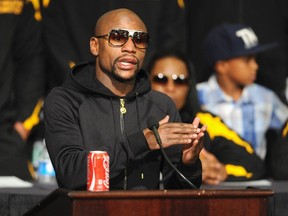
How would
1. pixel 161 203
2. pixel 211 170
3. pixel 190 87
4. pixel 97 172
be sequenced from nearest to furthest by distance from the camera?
1. pixel 161 203
2. pixel 97 172
3. pixel 211 170
4. pixel 190 87

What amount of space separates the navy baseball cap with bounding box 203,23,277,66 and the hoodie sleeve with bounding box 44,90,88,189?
310 centimetres

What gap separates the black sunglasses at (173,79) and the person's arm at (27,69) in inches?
38.7

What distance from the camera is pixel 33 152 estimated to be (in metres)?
6.80

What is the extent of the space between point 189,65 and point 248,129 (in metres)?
→ 0.85

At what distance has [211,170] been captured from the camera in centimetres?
590

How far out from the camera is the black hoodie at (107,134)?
399cm

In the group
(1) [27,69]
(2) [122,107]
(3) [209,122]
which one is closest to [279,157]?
(3) [209,122]

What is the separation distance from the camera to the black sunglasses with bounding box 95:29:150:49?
4207mm

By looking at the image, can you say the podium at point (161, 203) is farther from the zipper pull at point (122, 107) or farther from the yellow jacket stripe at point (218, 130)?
the yellow jacket stripe at point (218, 130)

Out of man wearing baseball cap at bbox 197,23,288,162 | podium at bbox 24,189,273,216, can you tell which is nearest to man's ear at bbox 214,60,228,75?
man wearing baseball cap at bbox 197,23,288,162

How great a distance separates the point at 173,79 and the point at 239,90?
3.46 ft

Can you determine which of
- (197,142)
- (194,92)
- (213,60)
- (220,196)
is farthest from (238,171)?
(220,196)

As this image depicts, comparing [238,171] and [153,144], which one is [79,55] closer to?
[238,171]

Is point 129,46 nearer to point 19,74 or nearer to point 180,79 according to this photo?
point 180,79
